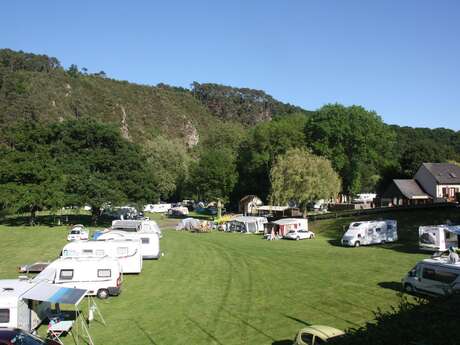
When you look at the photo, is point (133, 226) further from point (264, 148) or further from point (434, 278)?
point (264, 148)

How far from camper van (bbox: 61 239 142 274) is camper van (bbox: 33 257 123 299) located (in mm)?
4143

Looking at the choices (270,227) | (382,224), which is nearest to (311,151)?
(270,227)

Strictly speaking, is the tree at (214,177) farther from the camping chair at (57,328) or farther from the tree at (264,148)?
the camping chair at (57,328)

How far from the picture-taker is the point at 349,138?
65.4 metres

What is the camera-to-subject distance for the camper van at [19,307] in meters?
15.0

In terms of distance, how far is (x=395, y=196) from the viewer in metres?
67.1

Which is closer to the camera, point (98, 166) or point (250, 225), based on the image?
point (250, 225)

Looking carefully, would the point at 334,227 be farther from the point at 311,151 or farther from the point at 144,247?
the point at 144,247

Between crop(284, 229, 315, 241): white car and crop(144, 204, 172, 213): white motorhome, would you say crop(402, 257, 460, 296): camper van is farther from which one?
crop(144, 204, 172, 213): white motorhome

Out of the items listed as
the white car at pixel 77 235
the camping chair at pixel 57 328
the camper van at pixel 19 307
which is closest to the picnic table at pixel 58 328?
the camping chair at pixel 57 328

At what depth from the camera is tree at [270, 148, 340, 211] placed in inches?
2122

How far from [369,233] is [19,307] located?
29.3 m

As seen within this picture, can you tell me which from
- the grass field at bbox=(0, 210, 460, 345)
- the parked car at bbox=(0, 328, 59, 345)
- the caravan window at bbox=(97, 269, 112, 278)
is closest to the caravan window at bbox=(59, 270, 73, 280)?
the caravan window at bbox=(97, 269, 112, 278)

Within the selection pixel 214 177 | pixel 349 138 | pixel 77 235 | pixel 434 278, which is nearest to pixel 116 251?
pixel 77 235
